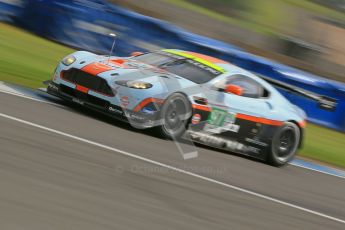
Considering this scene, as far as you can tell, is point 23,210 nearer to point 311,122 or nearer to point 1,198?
point 1,198

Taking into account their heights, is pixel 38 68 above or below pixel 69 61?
below

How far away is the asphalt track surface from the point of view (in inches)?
198

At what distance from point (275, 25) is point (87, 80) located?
1079 inches

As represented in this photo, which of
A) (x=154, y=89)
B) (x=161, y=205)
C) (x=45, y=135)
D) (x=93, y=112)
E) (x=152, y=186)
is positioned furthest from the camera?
(x=93, y=112)

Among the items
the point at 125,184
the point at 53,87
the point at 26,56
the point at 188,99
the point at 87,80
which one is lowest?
the point at 26,56

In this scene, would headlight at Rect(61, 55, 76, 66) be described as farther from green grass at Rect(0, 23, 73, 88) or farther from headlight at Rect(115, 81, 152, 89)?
green grass at Rect(0, 23, 73, 88)

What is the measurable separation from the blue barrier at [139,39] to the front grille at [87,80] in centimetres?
604

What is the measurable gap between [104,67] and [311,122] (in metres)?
7.15

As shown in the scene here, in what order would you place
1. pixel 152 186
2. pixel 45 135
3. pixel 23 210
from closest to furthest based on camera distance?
pixel 23 210 < pixel 152 186 < pixel 45 135

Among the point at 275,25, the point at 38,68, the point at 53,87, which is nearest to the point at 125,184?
the point at 53,87

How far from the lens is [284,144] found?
9867mm

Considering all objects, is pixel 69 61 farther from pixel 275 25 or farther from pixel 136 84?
pixel 275 25

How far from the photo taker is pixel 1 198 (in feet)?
15.6

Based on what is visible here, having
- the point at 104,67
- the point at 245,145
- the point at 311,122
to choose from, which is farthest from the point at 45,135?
the point at 311,122
